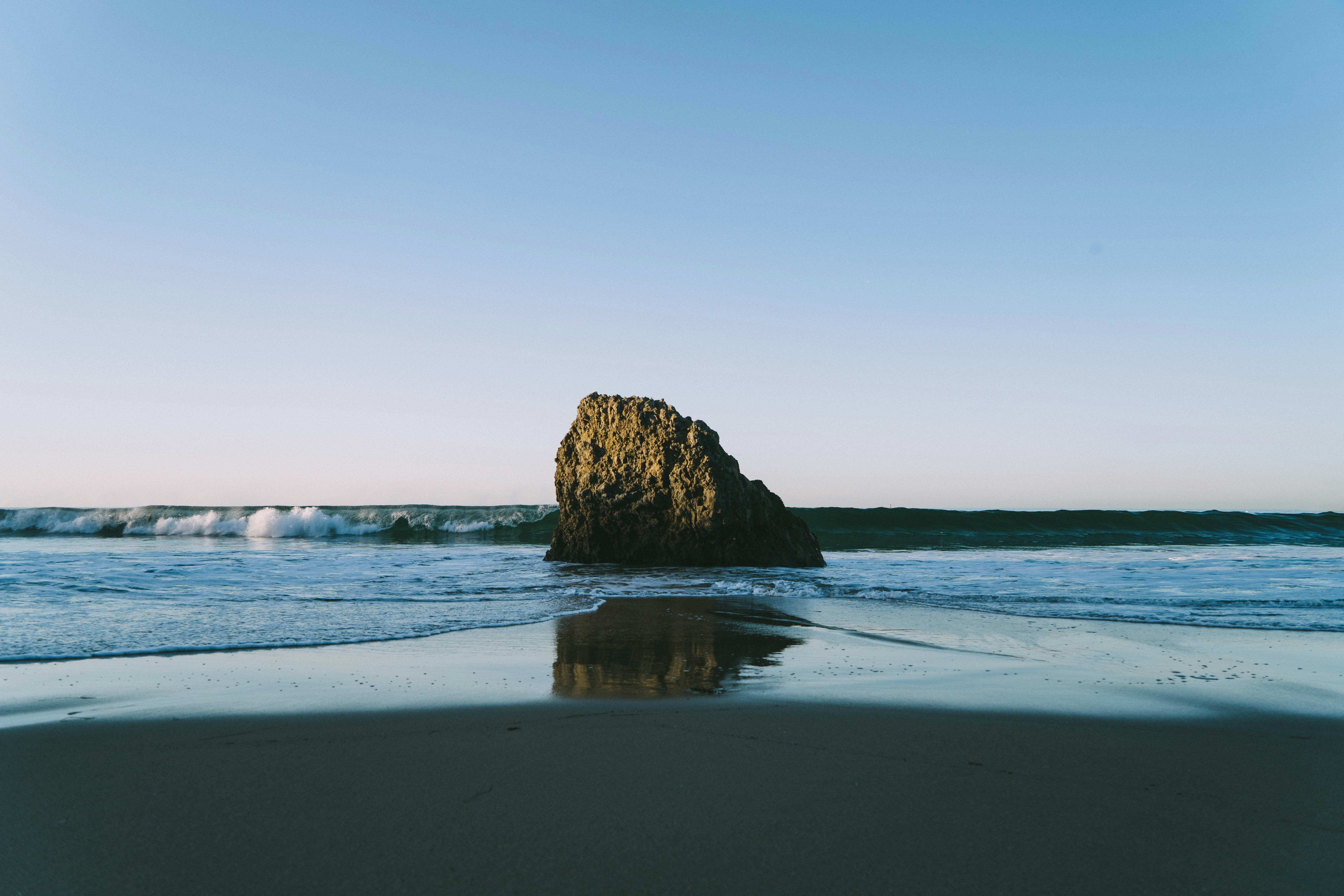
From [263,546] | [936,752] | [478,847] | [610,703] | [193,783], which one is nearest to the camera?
[478,847]

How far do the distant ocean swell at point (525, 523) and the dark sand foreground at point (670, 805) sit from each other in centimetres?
2279

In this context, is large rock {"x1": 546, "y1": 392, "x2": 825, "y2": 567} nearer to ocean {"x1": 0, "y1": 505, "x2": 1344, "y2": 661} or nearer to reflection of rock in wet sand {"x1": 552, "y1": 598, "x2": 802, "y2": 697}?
ocean {"x1": 0, "y1": 505, "x2": 1344, "y2": 661}

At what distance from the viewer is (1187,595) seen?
798 centimetres

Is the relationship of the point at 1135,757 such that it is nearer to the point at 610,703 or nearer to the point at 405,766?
the point at 610,703

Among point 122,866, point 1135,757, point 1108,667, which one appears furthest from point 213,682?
point 1108,667

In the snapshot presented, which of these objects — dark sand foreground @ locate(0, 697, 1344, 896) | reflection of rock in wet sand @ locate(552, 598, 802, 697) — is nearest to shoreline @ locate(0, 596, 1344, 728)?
reflection of rock in wet sand @ locate(552, 598, 802, 697)

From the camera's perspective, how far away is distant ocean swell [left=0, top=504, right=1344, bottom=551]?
27891 millimetres

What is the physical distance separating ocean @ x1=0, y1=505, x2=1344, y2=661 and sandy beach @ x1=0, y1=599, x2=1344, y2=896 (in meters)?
1.58

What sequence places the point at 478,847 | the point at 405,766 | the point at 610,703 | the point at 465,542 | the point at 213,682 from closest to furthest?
1. the point at 478,847
2. the point at 405,766
3. the point at 610,703
4. the point at 213,682
5. the point at 465,542

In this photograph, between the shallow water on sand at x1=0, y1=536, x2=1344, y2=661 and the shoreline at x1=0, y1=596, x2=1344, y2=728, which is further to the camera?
the shallow water on sand at x1=0, y1=536, x2=1344, y2=661

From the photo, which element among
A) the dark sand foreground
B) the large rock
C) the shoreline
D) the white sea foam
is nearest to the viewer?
the dark sand foreground

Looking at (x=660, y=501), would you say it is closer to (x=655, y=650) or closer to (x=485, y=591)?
(x=485, y=591)

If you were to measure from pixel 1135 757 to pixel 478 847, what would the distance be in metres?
2.28

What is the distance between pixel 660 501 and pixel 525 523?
21593 mm
